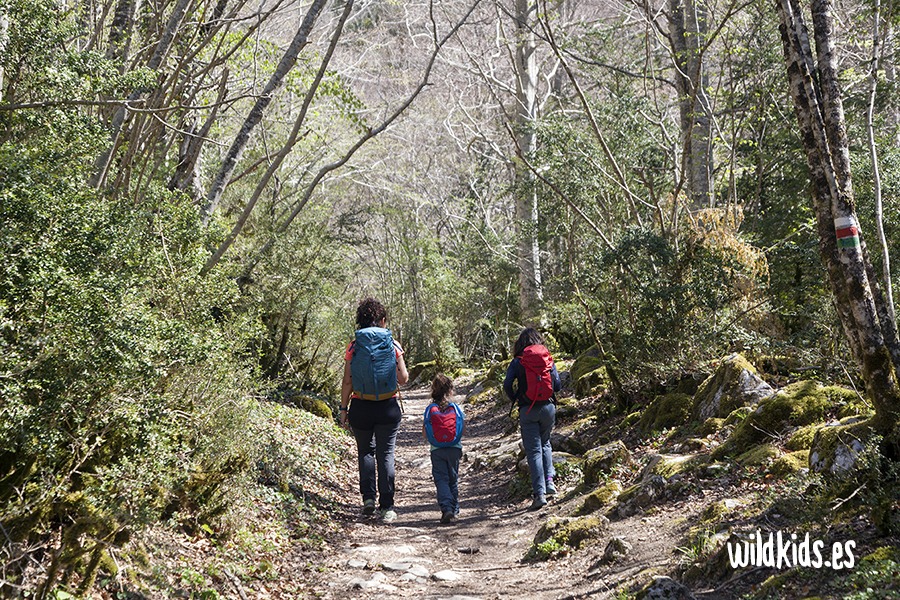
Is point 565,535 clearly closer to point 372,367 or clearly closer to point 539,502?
point 539,502

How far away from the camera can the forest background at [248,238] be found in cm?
403

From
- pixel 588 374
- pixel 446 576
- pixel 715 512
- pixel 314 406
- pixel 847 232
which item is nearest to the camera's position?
pixel 847 232

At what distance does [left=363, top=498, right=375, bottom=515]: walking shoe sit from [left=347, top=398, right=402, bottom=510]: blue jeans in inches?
1.3

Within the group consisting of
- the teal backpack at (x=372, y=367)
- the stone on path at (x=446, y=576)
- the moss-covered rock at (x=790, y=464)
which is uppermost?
the teal backpack at (x=372, y=367)

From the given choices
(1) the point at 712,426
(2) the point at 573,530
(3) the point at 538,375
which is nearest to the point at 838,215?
(2) the point at 573,530

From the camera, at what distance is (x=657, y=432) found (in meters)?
8.41

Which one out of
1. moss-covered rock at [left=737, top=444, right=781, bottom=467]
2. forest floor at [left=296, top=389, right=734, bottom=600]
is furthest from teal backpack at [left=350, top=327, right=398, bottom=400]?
moss-covered rock at [left=737, top=444, right=781, bottom=467]

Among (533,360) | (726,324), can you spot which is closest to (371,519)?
(533,360)

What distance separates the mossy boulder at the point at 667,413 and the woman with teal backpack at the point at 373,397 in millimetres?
3235

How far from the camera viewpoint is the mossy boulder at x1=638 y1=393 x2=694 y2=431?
331 inches

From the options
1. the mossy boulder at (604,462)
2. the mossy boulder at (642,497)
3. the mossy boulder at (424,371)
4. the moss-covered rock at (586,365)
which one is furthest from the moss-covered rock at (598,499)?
the mossy boulder at (424,371)

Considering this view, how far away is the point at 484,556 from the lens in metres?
6.21

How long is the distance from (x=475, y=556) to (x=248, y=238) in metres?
9.31

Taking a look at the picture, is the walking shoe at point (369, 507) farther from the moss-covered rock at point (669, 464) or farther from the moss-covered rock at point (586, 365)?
the moss-covered rock at point (586, 365)
